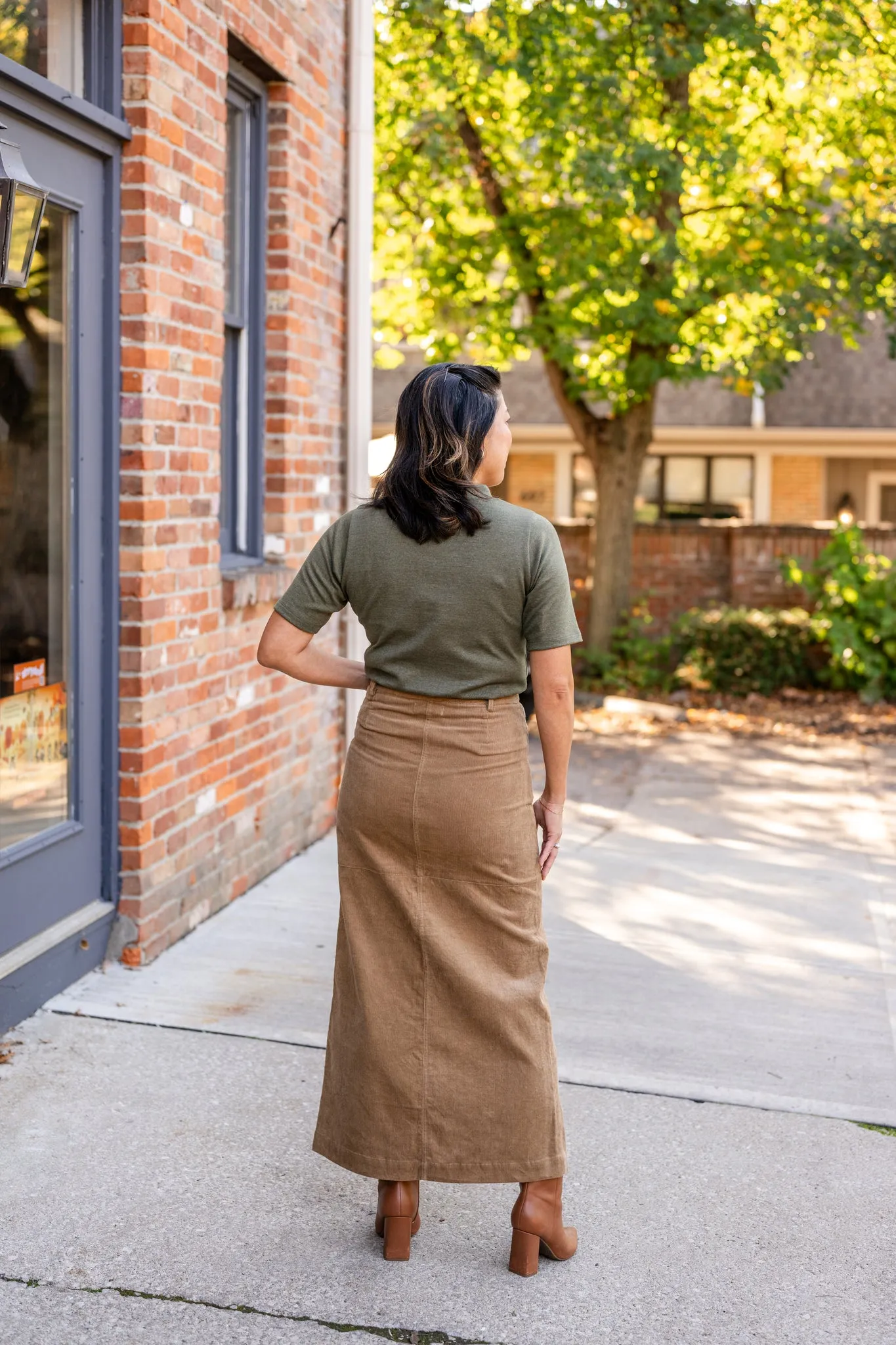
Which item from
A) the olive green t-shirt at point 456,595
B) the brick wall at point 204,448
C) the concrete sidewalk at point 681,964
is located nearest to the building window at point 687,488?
the concrete sidewalk at point 681,964

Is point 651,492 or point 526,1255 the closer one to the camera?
point 526,1255

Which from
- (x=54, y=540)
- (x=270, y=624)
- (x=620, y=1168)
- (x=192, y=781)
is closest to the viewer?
(x=270, y=624)

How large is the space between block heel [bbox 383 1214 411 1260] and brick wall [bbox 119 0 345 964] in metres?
1.94

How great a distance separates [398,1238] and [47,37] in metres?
3.49

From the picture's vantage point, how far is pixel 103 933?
472 cm

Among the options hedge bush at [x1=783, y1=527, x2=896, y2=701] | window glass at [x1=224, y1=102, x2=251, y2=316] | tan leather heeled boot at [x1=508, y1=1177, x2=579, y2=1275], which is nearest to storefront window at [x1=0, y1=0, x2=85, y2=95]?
window glass at [x1=224, y1=102, x2=251, y2=316]

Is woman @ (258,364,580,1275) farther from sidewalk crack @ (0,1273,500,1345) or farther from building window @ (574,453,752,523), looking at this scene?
building window @ (574,453,752,523)

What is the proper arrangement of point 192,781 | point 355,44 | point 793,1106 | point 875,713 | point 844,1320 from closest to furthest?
point 844,1320
point 793,1106
point 192,781
point 355,44
point 875,713

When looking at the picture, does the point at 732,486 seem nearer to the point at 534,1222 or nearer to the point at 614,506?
the point at 614,506

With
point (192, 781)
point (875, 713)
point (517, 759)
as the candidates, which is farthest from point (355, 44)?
point (875, 713)

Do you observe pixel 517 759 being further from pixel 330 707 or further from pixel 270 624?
pixel 330 707

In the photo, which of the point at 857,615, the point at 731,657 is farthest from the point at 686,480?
the point at 857,615

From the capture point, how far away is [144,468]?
466cm

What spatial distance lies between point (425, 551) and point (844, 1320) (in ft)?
5.86
